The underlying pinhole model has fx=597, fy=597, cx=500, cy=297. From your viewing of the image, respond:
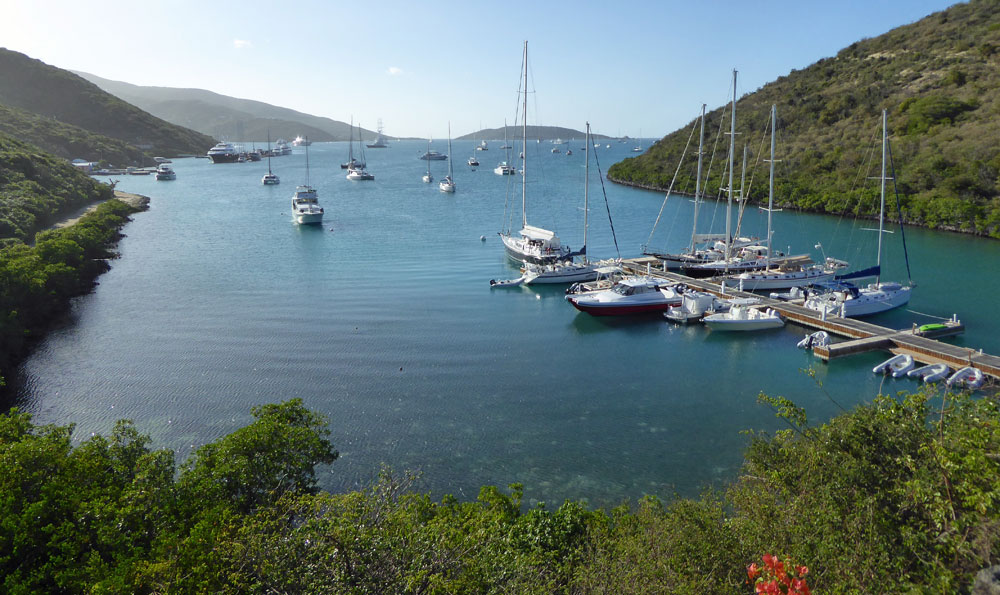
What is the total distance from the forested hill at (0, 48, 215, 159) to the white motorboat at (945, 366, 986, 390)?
20480cm

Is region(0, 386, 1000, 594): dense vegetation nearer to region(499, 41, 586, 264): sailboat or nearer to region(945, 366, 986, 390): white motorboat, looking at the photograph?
region(945, 366, 986, 390): white motorboat

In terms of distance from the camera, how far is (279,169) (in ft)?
547

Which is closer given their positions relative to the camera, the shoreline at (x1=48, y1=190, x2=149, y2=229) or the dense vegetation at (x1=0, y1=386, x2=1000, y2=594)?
the dense vegetation at (x1=0, y1=386, x2=1000, y2=594)

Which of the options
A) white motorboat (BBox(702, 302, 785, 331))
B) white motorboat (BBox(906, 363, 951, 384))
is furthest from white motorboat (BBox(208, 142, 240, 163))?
white motorboat (BBox(906, 363, 951, 384))

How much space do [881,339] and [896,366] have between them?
2.92 m

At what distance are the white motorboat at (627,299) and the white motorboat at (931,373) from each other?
13.6 m

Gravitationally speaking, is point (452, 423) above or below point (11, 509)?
below

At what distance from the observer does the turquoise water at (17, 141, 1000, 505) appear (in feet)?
69.5

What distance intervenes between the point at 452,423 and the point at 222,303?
2345 cm

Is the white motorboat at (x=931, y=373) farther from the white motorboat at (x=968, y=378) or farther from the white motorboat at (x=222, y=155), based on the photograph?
the white motorboat at (x=222, y=155)

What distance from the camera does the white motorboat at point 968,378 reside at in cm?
2517

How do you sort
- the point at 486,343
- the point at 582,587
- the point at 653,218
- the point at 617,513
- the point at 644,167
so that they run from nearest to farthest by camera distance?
the point at 582,587 → the point at 617,513 → the point at 486,343 → the point at 653,218 → the point at 644,167

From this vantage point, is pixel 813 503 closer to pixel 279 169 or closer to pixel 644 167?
pixel 644 167

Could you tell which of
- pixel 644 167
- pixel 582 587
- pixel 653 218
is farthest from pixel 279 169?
pixel 582 587
